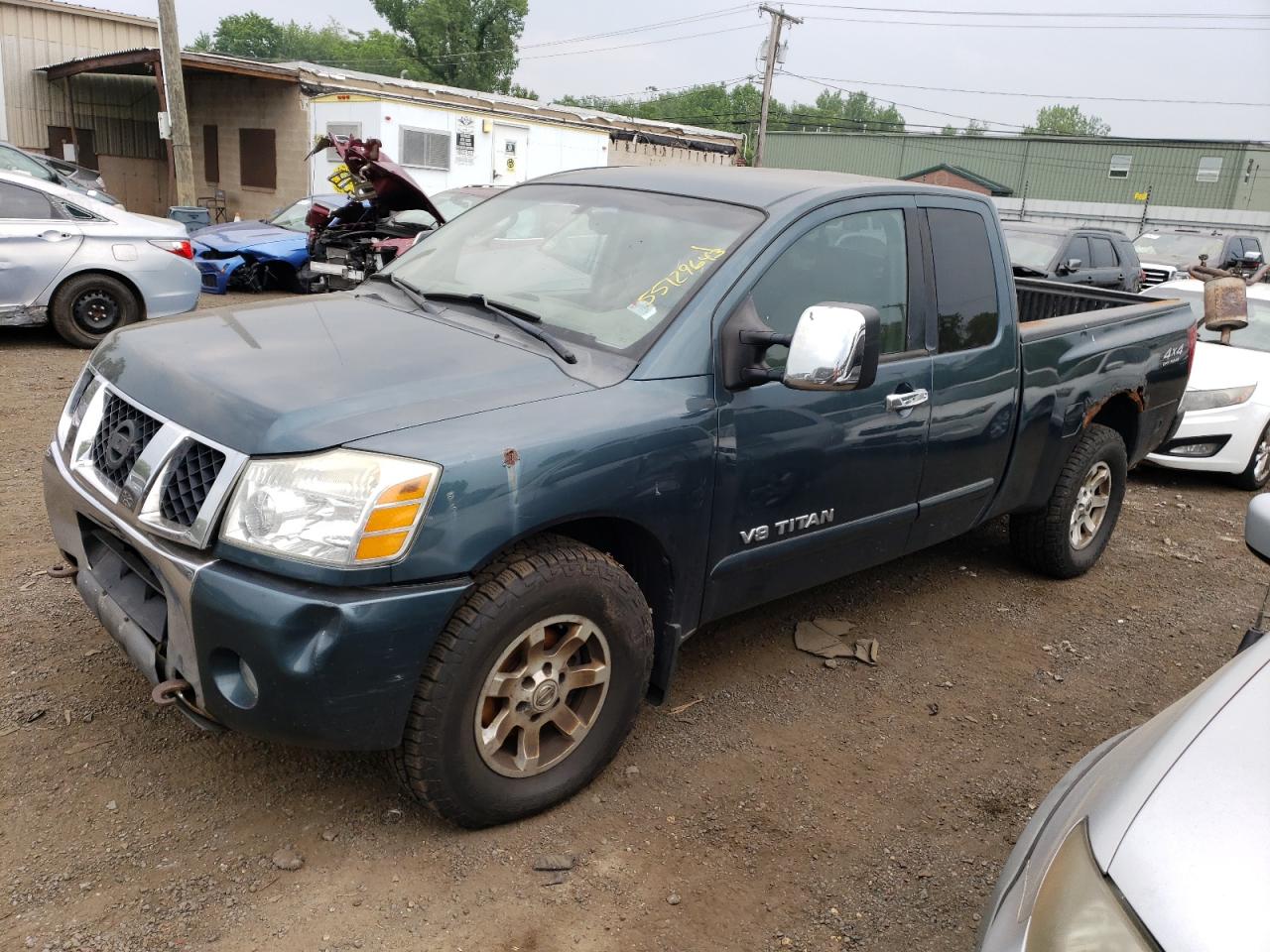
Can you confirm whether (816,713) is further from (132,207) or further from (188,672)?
(132,207)

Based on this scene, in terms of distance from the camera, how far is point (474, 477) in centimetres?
247

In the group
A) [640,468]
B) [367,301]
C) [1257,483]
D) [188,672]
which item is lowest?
[1257,483]

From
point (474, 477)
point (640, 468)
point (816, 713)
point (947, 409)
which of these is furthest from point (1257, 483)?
point (474, 477)

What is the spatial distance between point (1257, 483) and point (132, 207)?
24.4 metres

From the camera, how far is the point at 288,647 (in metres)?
2.34

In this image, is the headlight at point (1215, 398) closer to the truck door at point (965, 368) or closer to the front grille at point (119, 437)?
the truck door at point (965, 368)

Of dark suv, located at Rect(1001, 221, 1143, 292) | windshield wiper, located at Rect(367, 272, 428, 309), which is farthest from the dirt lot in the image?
dark suv, located at Rect(1001, 221, 1143, 292)

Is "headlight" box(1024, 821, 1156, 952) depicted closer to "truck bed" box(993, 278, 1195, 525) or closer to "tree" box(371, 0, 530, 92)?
"truck bed" box(993, 278, 1195, 525)

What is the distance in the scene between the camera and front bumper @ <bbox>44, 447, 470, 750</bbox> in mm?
2340

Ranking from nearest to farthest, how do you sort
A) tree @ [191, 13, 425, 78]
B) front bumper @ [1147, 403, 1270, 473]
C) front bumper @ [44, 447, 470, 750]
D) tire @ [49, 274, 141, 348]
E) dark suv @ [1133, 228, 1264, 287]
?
front bumper @ [44, 447, 470, 750], front bumper @ [1147, 403, 1270, 473], tire @ [49, 274, 141, 348], dark suv @ [1133, 228, 1264, 287], tree @ [191, 13, 425, 78]

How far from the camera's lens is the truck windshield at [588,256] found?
316 cm

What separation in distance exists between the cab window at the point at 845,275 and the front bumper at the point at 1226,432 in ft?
14.5

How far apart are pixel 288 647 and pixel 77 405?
1.41 m

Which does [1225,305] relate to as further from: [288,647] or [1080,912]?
[288,647]
